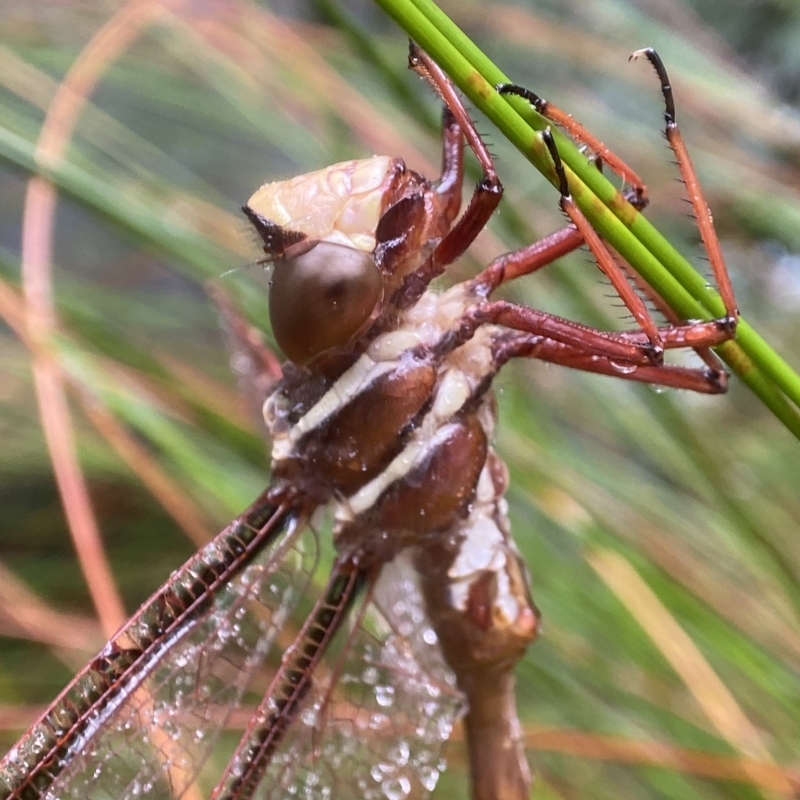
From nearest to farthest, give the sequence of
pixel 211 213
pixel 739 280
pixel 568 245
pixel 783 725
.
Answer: pixel 568 245, pixel 783 725, pixel 211 213, pixel 739 280

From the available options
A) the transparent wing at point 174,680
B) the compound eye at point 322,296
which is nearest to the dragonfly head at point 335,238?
the compound eye at point 322,296

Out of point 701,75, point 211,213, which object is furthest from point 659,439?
point 211,213

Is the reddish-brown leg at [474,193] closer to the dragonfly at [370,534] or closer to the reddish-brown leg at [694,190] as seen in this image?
the dragonfly at [370,534]

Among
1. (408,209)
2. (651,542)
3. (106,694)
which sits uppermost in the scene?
(651,542)

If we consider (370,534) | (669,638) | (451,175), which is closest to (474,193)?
(451,175)

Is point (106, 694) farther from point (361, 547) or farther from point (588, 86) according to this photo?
point (588, 86)

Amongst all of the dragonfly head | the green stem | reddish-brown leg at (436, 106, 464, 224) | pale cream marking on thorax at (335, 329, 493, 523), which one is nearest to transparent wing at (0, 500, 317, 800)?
pale cream marking on thorax at (335, 329, 493, 523)

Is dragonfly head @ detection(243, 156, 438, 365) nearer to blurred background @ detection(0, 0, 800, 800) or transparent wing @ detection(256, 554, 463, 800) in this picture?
blurred background @ detection(0, 0, 800, 800)
